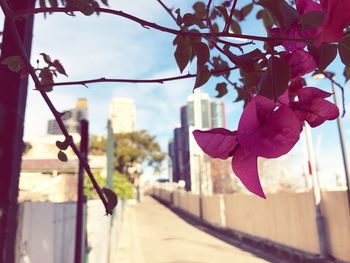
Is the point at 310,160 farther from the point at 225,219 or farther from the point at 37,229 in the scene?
the point at 37,229

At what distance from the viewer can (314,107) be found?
0.64 metres

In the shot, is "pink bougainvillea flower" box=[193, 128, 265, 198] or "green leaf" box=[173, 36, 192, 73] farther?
"green leaf" box=[173, 36, 192, 73]

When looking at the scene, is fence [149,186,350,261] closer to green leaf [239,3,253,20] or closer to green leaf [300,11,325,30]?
green leaf [239,3,253,20]

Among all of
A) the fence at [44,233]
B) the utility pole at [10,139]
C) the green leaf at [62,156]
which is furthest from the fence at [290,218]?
the green leaf at [62,156]

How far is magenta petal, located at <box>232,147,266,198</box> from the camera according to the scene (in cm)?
60

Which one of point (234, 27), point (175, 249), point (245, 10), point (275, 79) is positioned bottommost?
point (175, 249)

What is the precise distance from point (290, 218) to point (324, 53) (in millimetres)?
11987

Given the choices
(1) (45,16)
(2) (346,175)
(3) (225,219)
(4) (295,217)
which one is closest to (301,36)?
(1) (45,16)

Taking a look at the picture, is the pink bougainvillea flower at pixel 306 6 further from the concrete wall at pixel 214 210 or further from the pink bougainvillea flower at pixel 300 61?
the concrete wall at pixel 214 210

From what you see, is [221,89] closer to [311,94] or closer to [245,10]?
[245,10]

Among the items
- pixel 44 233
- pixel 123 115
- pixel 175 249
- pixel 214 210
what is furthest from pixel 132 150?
pixel 44 233

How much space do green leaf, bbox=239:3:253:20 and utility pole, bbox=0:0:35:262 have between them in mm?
1093

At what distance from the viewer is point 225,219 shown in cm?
1859

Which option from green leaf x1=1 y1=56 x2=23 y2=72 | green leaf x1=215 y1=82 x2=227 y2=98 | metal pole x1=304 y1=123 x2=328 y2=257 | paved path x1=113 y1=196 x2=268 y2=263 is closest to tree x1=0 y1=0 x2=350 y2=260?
green leaf x1=1 y1=56 x2=23 y2=72
